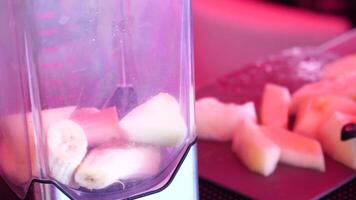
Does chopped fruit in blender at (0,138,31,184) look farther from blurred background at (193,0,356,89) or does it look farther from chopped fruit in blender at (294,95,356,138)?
blurred background at (193,0,356,89)

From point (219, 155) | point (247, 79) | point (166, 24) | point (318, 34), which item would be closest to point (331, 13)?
point (318, 34)

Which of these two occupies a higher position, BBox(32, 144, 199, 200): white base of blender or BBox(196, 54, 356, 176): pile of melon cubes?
BBox(32, 144, 199, 200): white base of blender

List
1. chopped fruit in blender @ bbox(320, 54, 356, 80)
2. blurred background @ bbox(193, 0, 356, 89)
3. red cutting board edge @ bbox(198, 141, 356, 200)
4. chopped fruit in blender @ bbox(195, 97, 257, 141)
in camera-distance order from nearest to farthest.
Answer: red cutting board edge @ bbox(198, 141, 356, 200)
chopped fruit in blender @ bbox(195, 97, 257, 141)
chopped fruit in blender @ bbox(320, 54, 356, 80)
blurred background @ bbox(193, 0, 356, 89)

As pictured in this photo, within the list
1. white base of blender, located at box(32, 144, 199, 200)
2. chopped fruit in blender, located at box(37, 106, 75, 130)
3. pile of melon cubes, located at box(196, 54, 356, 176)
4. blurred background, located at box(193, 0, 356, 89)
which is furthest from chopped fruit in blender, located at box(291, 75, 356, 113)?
blurred background, located at box(193, 0, 356, 89)

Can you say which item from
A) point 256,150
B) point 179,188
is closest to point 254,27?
point 256,150

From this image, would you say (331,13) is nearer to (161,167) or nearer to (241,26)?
(241,26)

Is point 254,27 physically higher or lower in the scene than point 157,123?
lower

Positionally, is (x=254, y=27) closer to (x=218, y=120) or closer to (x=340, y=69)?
(x=340, y=69)
